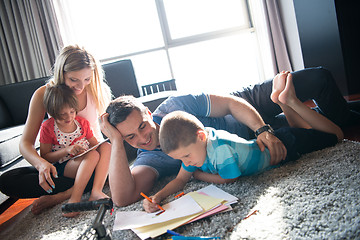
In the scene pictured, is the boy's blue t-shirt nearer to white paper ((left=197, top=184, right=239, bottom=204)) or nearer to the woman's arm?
white paper ((left=197, top=184, right=239, bottom=204))

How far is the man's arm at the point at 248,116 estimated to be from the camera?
1126 mm

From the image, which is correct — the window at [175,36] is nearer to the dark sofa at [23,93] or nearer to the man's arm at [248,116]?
the dark sofa at [23,93]

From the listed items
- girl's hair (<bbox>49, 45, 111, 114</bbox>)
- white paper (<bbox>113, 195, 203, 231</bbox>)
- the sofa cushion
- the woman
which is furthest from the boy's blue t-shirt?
the sofa cushion

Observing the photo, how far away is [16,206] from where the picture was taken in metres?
1.78

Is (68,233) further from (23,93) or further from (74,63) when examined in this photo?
(23,93)

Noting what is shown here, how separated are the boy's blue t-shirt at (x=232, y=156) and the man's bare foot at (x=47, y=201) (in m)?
0.75

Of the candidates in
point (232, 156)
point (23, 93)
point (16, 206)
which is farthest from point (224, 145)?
point (23, 93)

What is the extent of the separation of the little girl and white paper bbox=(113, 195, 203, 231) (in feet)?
1.14

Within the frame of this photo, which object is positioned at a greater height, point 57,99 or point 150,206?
point 57,99

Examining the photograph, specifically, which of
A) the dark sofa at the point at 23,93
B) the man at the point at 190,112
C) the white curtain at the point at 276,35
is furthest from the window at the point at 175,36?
the man at the point at 190,112

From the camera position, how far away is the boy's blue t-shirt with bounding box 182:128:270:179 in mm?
1032

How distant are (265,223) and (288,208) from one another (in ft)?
0.31

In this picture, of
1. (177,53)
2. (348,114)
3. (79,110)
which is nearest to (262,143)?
(348,114)

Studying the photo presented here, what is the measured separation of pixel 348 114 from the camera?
1.46 m
